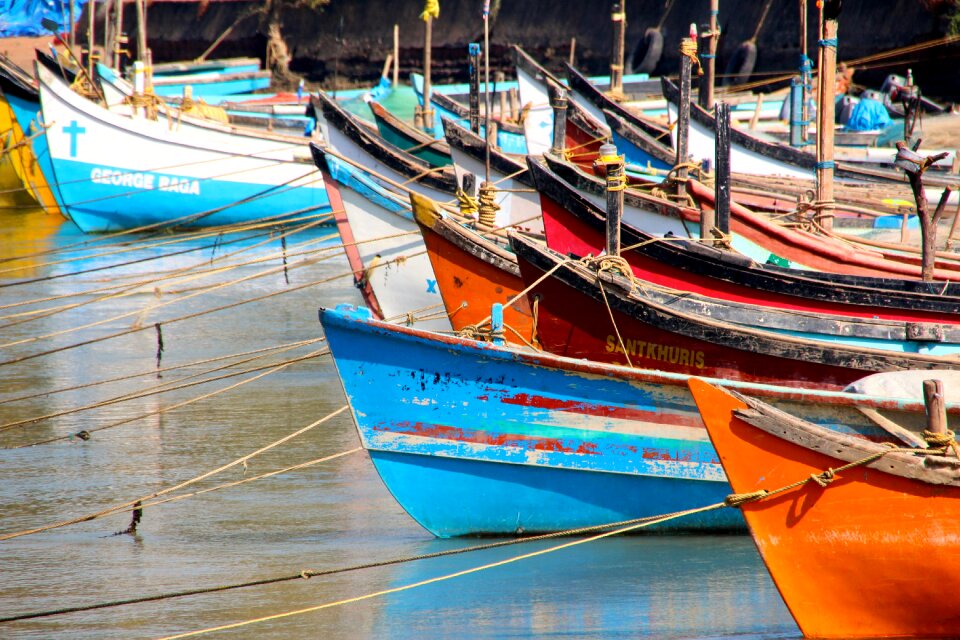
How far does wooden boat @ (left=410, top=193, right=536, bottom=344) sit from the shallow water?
1322 mm

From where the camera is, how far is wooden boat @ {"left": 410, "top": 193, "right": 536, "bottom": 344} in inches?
352

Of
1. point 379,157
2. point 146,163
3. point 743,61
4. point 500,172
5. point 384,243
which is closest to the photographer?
point 384,243

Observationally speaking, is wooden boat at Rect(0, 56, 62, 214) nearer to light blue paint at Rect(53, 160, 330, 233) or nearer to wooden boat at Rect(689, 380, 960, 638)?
light blue paint at Rect(53, 160, 330, 233)

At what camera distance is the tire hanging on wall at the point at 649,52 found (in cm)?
3139

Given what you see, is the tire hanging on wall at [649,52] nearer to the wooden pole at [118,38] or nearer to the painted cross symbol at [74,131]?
the wooden pole at [118,38]

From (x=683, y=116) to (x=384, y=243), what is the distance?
9.38 ft

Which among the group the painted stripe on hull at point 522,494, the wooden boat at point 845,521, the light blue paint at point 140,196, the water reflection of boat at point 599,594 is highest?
the wooden boat at point 845,521

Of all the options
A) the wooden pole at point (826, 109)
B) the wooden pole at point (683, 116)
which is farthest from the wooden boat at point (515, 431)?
the wooden pole at point (683, 116)

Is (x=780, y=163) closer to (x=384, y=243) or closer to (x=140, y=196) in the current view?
(x=384, y=243)

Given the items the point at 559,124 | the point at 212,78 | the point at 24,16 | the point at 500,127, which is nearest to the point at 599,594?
the point at 559,124

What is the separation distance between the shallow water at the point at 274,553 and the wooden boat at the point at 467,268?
4.34 feet

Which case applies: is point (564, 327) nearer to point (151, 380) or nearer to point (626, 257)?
point (626, 257)

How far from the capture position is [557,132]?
11648 millimetres

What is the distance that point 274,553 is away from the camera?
6.56 metres
